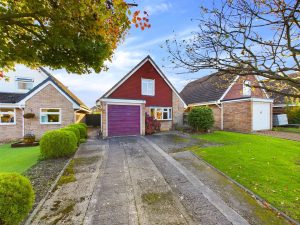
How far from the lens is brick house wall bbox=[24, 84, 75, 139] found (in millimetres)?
14195

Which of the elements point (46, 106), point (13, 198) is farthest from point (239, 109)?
point (46, 106)

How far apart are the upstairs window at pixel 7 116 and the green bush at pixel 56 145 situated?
9253 mm

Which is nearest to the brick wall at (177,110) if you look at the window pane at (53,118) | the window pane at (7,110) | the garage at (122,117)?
the garage at (122,117)

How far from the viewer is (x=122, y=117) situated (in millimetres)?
14320

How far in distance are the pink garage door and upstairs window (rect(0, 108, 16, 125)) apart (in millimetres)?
8327

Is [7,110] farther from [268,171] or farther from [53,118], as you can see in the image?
[268,171]

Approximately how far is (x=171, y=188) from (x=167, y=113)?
13213 mm

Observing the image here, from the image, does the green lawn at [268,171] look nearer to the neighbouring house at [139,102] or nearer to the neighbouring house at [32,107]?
the neighbouring house at [139,102]

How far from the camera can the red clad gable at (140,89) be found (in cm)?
1530

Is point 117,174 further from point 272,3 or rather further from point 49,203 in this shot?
point 272,3

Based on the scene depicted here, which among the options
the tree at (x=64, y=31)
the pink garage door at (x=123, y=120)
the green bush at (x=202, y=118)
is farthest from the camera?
the green bush at (x=202, y=118)

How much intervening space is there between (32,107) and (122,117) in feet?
25.5

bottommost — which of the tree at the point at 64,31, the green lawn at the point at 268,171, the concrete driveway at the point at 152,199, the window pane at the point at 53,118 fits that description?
the concrete driveway at the point at 152,199

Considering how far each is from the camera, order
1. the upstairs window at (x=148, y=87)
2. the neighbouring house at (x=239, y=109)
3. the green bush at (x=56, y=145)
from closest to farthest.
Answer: the green bush at (x=56, y=145) < the neighbouring house at (x=239, y=109) < the upstairs window at (x=148, y=87)
